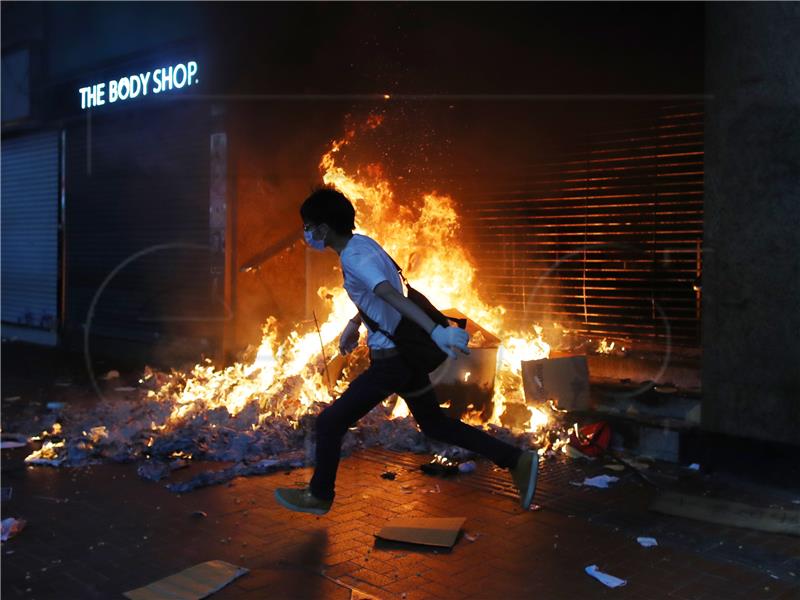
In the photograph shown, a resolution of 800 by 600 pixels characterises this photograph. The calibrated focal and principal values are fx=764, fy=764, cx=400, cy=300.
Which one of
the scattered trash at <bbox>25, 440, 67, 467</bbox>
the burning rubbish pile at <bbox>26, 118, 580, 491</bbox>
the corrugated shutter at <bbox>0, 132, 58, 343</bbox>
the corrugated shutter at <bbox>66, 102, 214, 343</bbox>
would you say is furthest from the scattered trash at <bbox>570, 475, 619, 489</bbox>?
the corrugated shutter at <bbox>0, 132, 58, 343</bbox>

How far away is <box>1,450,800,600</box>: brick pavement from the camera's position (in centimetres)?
405

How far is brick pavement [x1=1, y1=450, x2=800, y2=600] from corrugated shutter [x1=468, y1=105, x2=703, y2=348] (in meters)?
2.69

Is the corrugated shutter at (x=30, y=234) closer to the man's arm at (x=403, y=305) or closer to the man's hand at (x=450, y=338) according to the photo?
the man's arm at (x=403, y=305)

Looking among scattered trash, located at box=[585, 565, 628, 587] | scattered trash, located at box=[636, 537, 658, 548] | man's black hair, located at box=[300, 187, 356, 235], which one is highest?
man's black hair, located at box=[300, 187, 356, 235]

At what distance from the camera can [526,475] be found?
4.75 m

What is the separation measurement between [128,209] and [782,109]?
10.7 m

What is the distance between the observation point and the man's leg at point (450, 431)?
15.7 ft

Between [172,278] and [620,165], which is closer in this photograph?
[620,165]

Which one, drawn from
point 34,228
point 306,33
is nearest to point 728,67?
point 306,33

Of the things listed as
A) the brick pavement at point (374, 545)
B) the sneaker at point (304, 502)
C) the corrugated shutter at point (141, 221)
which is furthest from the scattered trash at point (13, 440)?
the sneaker at point (304, 502)

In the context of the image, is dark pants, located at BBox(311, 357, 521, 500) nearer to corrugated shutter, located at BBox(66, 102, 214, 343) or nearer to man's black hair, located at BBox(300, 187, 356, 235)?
man's black hair, located at BBox(300, 187, 356, 235)

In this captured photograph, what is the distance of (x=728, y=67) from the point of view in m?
6.05

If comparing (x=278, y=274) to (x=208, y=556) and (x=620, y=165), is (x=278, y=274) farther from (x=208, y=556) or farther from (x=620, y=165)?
(x=208, y=556)

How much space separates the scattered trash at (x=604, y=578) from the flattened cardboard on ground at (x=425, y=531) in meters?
0.82
